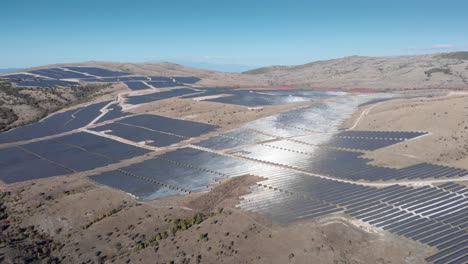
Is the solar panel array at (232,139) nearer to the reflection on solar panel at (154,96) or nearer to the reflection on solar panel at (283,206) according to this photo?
the reflection on solar panel at (283,206)

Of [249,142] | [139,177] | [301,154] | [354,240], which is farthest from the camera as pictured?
[249,142]

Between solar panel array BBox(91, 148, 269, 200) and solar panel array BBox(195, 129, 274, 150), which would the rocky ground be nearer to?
solar panel array BBox(91, 148, 269, 200)

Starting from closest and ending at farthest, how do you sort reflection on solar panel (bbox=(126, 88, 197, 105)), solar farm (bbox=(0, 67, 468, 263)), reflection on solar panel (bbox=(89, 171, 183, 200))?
solar farm (bbox=(0, 67, 468, 263)) < reflection on solar panel (bbox=(89, 171, 183, 200)) < reflection on solar panel (bbox=(126, 88, 197, 105))

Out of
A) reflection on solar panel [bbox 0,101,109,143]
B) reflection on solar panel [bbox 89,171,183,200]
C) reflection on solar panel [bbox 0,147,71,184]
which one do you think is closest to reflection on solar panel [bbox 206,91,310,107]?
reflection on solar panel [bbox 0,101,109,143]

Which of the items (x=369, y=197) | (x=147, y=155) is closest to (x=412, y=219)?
(x=369, y=197)

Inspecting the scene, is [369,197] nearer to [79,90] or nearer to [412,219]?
[412,219]

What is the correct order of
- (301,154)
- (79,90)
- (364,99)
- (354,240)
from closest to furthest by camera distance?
(354,240)
(301,154)
(364,99)
(79,90)

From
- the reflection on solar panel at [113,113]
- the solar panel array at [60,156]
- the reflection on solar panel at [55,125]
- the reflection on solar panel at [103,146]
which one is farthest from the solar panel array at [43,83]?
the solar panel array at [60,156]

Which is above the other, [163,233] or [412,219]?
[412,219]
